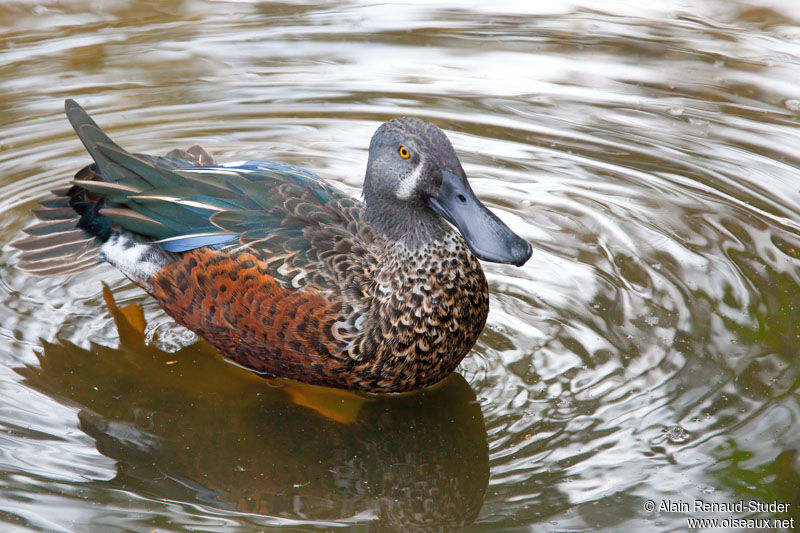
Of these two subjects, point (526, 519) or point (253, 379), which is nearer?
point (526, 519)

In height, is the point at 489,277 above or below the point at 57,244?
below

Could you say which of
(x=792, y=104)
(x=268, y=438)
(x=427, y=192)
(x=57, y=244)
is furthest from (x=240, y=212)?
(x=792, y=104)

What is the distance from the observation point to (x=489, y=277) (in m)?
5.07

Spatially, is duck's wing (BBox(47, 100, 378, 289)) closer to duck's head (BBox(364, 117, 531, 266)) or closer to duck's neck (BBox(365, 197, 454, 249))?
duck's neck (BBox(365, 197, 454, 249))

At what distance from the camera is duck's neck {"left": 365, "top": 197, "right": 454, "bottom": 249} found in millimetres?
4156

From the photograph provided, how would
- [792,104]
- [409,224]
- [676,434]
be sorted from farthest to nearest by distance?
[792,104] < [409,224] < [676,434]

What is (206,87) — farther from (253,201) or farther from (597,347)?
(597,347)

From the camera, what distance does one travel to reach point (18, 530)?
339 cm

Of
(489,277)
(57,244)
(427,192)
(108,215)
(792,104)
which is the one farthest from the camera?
(792,104)

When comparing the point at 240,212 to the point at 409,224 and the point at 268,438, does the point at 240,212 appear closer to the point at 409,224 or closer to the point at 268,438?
the point at 409,224

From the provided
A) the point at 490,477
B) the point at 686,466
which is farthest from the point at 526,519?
the point at 686,466

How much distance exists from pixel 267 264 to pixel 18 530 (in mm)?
1431

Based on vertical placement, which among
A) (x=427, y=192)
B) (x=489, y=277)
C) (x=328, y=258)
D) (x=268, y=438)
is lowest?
(x=268, y=438)

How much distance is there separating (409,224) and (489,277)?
1.04 m
